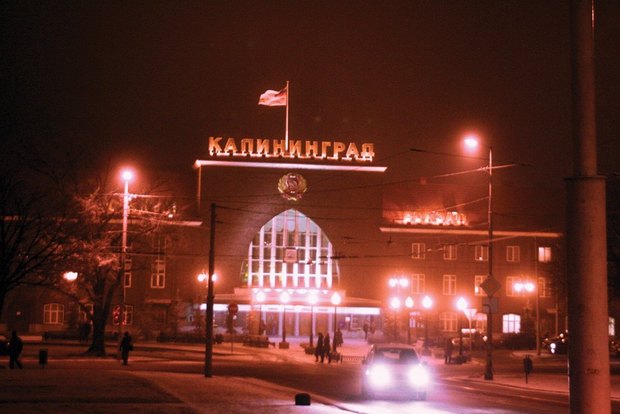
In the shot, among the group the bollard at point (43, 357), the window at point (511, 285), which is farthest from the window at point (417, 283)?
the bollard at point (43, 357)

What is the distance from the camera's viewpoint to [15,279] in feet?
102

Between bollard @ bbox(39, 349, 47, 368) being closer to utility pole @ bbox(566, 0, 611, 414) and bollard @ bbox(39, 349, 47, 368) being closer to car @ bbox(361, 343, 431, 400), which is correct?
car @ bbox(361, 343, 431, 400)

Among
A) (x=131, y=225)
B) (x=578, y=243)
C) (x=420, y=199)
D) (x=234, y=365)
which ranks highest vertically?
(x=420, y=199)

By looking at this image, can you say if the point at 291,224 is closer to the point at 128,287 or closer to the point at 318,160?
the point at 318,160

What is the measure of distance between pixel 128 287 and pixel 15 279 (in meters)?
53.1

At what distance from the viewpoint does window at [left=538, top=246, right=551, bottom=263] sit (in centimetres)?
8850

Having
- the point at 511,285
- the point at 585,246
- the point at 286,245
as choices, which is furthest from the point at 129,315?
the point at 585,246

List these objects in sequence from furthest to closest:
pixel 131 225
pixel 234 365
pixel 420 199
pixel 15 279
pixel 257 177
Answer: pixel 420 199 → pixel 257 177 → pixel 131 225 → pixel 234 365 → pixel 15 279

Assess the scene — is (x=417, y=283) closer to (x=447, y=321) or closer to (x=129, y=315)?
(x=447, y=321)

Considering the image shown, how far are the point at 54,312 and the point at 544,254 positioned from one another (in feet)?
166

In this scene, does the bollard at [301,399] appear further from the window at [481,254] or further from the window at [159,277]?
the window at [481,254]

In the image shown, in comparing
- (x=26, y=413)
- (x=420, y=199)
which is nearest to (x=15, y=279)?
(x=26, y=413)

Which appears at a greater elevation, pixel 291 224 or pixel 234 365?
pixel 291 224

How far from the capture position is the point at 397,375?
1017 inches
